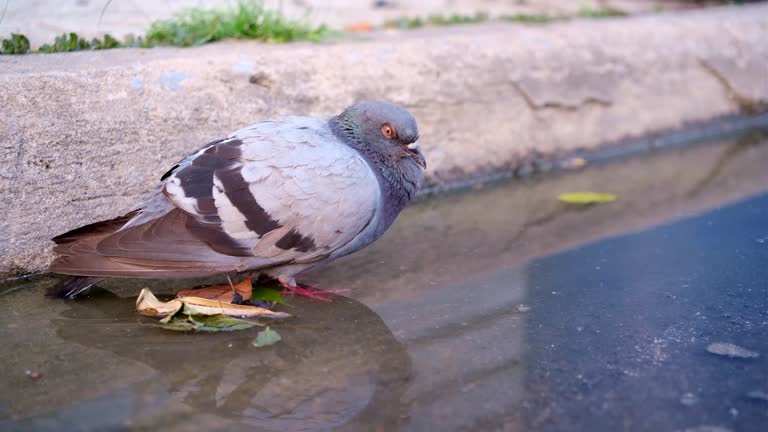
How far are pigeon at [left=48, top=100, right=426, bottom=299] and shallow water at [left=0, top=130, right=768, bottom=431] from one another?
20 cm

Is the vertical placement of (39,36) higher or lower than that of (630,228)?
higher

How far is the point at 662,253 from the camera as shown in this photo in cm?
328

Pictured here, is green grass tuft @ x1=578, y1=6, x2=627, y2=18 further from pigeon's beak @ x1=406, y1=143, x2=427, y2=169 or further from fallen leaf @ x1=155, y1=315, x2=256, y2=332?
fallen leaf @ x1=155, y1=315, x2=256, y2=332

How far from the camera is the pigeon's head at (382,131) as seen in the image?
9.70 ft

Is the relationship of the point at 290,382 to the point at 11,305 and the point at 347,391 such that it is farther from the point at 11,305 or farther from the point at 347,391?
the point at 11,305

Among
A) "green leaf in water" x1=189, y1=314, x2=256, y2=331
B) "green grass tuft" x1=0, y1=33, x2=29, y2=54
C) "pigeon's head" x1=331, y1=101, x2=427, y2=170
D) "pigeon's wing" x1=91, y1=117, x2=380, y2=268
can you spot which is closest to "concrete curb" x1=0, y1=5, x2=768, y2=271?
"green grass tuft" x1=0, y1=33, x2=29, y2=54

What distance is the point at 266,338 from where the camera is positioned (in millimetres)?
2482

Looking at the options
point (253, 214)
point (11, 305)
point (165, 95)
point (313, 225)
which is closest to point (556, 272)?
point (313, 225)

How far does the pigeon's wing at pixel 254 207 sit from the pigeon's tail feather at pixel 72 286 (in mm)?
179

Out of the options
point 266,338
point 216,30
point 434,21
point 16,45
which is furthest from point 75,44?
point 434,21

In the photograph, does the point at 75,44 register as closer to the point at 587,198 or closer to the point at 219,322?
the point at 219,322

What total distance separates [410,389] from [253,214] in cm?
85

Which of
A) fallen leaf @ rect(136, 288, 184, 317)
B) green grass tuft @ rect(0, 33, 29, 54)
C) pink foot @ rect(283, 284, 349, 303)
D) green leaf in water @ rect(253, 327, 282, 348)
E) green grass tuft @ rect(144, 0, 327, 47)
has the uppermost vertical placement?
green grass tuft @ rect(0, 33, 29, 54)

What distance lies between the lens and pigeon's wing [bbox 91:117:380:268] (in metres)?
2.64
